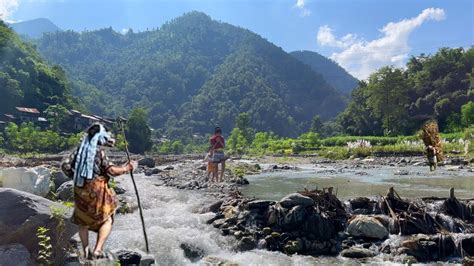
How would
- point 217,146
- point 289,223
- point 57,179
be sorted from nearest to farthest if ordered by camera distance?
1. point 289,223
2. point 57,179
3. point 217,146

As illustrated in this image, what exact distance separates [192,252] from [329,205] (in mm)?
4355

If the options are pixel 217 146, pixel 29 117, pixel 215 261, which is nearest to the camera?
pixel 215 261

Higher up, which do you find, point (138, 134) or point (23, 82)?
point (23, 82)

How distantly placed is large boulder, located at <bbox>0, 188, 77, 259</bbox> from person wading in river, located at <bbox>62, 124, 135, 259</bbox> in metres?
3.23

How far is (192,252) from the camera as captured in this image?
11109 millimetres

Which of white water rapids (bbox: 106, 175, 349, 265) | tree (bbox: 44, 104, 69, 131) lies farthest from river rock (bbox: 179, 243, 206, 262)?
tree (bbox: 44, 104, 69, 131)

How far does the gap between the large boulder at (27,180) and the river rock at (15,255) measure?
3.95 metres

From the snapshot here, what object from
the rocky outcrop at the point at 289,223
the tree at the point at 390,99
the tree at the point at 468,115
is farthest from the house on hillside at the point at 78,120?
the rocky outcrop at the point at 289,223

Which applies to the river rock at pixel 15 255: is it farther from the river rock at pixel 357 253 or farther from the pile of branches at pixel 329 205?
the pile of branches at pixel 329 205

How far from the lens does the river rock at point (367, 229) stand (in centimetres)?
1168

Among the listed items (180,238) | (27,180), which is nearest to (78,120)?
(27,180)

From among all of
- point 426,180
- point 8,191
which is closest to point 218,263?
point 8,191

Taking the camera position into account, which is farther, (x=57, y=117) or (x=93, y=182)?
(x=57, y=117)

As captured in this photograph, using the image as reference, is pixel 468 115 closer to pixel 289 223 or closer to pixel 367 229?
pixel 367 229
